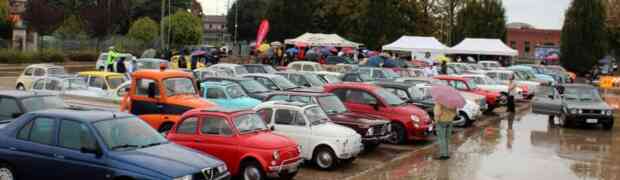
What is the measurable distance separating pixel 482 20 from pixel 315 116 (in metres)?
53.7

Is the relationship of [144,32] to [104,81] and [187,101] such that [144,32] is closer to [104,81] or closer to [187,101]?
[104,81]

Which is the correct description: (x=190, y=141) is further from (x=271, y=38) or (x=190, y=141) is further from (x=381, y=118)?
(x=271, y=38)

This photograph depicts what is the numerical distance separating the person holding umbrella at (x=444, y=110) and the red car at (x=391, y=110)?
170cm

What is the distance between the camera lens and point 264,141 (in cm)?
1234

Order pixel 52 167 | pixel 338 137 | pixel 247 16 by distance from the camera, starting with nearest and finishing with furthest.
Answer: pixel 52 167, pixel 338 137, pixel 247 16

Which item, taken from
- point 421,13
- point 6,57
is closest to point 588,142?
point 6,57

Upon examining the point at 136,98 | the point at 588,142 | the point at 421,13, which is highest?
the point at 421,13

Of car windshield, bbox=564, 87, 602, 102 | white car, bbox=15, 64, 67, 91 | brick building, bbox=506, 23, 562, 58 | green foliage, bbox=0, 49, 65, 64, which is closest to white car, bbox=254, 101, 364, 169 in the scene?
car windshield, bbox=564, 87, 602, 102

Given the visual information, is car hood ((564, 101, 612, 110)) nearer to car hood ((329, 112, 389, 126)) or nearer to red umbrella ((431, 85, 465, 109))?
red umbrella ((431, 85, 465, 109))

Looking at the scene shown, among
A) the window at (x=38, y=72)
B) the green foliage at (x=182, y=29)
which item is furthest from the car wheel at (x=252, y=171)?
the green foliage at (x=182, y=29)

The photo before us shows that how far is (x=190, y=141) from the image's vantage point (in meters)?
12.7

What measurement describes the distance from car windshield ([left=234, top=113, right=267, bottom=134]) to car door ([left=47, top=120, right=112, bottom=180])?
10.9ft

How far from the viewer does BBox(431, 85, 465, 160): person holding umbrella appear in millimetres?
15984

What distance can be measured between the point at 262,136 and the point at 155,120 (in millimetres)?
3853
